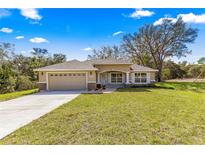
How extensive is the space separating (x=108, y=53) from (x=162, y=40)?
10.9m

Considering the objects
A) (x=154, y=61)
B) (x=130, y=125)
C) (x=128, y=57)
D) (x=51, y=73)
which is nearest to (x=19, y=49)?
(x=51, y=73)

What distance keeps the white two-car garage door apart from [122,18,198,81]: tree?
18770 mm

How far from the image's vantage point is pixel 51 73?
2086cm

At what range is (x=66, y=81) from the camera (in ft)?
68.4

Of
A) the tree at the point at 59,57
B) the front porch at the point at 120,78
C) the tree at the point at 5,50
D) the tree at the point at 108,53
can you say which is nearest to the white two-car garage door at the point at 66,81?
the front porch at the point at 120,78

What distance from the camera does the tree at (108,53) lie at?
41.5 meters

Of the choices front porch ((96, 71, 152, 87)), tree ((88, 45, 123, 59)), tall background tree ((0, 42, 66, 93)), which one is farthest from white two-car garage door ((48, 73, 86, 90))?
tree ((88, 45, 123, 59))

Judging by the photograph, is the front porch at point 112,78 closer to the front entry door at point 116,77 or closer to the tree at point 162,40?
the front entry door at point 116,77

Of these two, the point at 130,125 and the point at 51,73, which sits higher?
the point at 51,73

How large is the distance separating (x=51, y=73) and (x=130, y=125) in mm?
15450

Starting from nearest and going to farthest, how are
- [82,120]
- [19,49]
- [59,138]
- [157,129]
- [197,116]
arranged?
[59,138] → [157,129] → [82,120] → [197,116] → [19,49]

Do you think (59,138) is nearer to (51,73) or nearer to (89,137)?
(89,137)

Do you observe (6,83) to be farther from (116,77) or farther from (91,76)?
(116,77)

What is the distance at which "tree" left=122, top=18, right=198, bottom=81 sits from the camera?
34.8 m
